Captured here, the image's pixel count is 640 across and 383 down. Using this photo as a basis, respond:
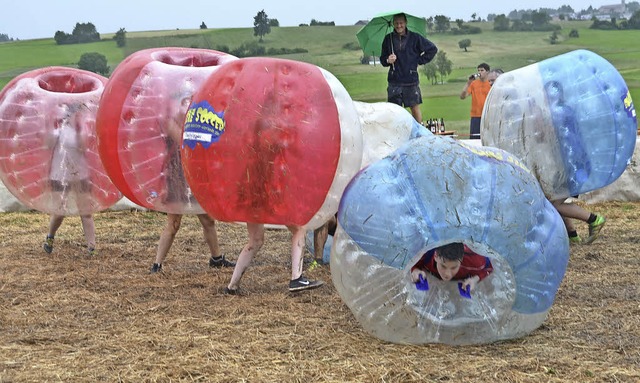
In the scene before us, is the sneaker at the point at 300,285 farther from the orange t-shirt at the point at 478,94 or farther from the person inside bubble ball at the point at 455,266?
the orange t-shirt at the point at 478,94

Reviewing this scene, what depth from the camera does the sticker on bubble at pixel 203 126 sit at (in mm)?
6309

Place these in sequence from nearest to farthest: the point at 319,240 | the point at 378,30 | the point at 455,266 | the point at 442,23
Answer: the point at 455,266
the point at 319,240
the point at 378,30
the point at 442,23

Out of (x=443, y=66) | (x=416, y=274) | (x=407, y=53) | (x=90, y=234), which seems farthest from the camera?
(x=443, y=66)

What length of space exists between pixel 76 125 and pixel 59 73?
954 mm

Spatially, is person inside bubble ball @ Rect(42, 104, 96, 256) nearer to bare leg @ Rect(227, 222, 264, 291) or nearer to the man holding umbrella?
bare leg @ Rect(227, 222, 264, 291)

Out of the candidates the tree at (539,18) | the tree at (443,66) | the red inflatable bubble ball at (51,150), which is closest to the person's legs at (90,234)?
the red inflatable bubble ball at (51,150)

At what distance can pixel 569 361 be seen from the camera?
510cm

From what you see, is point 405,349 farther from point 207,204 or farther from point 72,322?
point 72,322

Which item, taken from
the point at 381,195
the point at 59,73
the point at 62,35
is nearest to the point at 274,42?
the point at 62,35

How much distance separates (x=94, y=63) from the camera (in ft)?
39.7

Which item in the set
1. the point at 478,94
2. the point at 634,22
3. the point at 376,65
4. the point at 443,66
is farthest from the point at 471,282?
the point at 634,22

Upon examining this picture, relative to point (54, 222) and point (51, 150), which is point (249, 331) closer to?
point (51, 150)

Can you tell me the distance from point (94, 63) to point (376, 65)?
5032 mm

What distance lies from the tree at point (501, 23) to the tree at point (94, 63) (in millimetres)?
10183
